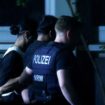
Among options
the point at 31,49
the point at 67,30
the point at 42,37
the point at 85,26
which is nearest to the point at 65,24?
the point at 67,30

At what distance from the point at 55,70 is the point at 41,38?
64 centimetres

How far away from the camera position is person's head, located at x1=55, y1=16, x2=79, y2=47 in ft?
20.5

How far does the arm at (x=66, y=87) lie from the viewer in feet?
19.7

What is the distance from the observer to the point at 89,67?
8633 mm

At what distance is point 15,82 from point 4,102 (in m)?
0.51

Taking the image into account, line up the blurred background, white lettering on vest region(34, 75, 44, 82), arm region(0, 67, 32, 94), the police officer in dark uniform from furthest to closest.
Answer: the blurred background
the police officer in dark uniform
arm region(0, 67, 32, 94)
white lettering on vest region(34, 75, 44, 82)

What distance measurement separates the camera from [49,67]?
6246mm

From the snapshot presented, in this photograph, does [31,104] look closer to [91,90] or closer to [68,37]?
[68,37]

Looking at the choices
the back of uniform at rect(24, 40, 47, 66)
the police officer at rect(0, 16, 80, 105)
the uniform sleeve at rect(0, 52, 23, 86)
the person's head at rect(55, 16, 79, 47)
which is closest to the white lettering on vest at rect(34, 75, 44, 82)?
the police officer at rect(0, 16, 80, 105)

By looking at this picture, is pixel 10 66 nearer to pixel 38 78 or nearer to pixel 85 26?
pixel 38 78

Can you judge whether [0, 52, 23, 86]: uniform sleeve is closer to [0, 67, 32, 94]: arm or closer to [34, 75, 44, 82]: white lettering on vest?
[0, 67, 32, 94]: arm

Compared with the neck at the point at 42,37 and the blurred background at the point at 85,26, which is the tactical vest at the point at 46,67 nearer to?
the neck at the point at 42,37

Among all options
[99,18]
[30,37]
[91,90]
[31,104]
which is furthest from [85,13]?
[31,104]

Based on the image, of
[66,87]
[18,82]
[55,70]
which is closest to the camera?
[66,87]
